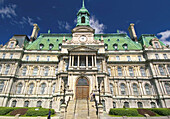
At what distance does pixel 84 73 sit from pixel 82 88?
373 cm

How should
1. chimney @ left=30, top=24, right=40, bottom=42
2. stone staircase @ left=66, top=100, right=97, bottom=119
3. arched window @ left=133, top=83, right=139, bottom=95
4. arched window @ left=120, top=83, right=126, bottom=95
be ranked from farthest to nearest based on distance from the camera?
chimney @ left=30, top=24, right=40, bottom=42 → arched window @ left=120, top=83, right=126, bottom=95 → arched window @ left=133, top=83, right=139, bottom=95 → stone staircase @ left=66, top=100, right=97, bottom=119

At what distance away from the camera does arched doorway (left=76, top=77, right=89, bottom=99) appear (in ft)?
86.3

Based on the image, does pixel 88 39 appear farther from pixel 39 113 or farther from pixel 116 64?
pixel 39 113

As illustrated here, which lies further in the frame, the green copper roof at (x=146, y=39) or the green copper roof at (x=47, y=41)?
the green copper roof at (x=47, y=41)

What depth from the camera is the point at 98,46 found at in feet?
115

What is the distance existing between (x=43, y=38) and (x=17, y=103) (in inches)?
1002

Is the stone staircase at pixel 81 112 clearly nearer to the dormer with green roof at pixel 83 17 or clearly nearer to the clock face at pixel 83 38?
the clock face at pixel 83 38

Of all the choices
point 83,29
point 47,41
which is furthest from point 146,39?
point 47,41

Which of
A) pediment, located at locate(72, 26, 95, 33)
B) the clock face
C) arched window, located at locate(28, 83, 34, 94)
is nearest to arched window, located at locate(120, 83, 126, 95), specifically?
the clock face

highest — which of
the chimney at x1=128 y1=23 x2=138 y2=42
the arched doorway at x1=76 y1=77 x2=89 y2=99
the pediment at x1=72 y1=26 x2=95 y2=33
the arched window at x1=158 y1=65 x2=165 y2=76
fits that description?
the chimney at x1=128 y1=23 x2=138 y2=42

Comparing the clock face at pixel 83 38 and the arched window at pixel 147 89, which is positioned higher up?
the clock face at pixel 83 38

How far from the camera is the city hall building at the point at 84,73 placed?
1101 inches

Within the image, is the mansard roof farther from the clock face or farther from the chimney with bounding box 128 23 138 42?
the clock face

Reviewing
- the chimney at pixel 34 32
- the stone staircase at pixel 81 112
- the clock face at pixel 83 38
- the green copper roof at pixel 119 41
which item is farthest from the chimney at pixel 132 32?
the chimney at pixel 34 32
